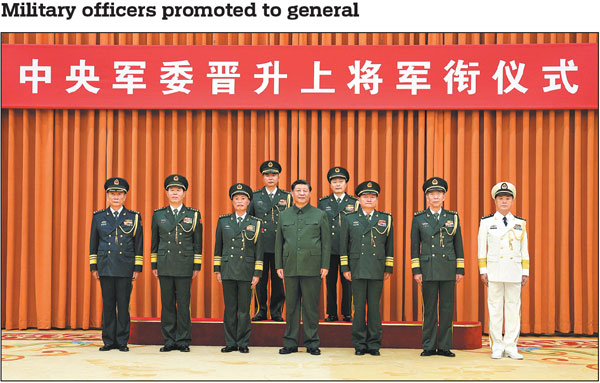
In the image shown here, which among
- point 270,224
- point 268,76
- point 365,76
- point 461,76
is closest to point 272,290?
point 270,224

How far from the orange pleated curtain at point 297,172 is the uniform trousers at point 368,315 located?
113 cm

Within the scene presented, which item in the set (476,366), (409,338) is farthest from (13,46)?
(476,366)

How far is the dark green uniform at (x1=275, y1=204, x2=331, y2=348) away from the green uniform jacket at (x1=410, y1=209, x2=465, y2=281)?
639 mm

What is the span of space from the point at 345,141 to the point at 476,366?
95.2 inches

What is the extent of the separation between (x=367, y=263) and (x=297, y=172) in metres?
1.54

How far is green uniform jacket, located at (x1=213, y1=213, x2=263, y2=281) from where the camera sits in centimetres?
496

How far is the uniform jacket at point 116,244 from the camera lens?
16.4 feet

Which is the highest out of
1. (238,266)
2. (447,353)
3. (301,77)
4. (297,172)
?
(301,77)

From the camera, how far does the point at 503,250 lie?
15.8ft

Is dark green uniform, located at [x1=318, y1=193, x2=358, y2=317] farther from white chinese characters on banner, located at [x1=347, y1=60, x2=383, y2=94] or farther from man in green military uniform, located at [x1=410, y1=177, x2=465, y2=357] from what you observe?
white chinese characters on banner, located at [x1=347, y1=60, x2=383, y2=94]

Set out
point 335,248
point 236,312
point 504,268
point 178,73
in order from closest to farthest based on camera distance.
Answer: point 504,268 < point 236,312 < point 335,248 < point 178,73

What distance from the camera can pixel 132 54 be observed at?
6051 millimetres

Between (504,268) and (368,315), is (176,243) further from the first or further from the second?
(504,268)

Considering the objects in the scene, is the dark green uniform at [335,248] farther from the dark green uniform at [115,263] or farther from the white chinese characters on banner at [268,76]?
the dark green uniform at [115,263]
